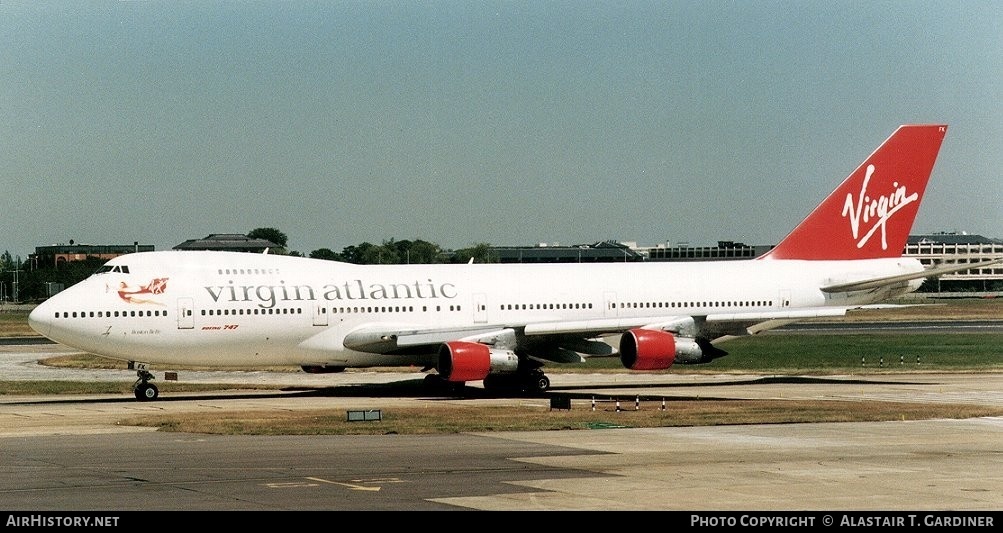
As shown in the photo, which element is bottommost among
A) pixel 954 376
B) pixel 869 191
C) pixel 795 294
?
pixel 954 376

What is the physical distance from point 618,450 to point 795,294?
24224mm

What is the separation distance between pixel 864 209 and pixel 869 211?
0.22m

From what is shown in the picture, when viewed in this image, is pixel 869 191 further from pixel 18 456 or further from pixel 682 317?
pixel 18 456

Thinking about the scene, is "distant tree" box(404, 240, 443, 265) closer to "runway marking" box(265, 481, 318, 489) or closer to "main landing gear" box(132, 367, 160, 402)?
"main landing gear" box(132, 367, 160, 402)

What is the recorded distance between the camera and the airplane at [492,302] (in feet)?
142

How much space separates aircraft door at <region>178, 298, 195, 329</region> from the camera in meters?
43.4

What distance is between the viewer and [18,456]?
28.4 metres

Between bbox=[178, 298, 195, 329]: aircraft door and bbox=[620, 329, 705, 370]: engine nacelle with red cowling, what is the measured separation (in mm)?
13776

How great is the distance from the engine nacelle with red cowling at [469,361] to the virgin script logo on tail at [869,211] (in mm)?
16520

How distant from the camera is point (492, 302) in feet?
156

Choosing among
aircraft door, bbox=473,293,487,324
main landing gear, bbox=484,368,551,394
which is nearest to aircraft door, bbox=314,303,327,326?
aircraft door, bbox=473,293,487,324

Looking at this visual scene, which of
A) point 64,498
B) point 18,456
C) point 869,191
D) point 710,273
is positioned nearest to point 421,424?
point 18,456
